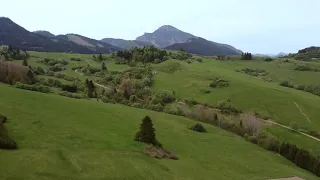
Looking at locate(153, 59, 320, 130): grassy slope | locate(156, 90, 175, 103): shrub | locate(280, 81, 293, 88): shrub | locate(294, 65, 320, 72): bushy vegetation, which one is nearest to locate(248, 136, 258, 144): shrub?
locate(153, 59, 320, 130): grassy slope

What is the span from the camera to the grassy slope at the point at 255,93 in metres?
111

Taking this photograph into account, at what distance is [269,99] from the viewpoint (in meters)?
123

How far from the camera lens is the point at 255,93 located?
422 feet

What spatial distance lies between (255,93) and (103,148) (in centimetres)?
9222

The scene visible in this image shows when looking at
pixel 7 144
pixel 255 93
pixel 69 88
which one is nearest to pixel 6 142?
pixel 7 144

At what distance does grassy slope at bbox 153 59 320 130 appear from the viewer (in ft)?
365

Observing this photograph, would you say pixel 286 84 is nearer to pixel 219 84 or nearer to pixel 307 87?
pixel 307 87

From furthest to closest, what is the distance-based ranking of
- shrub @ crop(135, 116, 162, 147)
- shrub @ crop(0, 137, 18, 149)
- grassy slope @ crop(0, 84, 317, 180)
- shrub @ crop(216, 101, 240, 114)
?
shrub @ crop(216, 101, 240, 114)
shrub @ crop(135, 116, 162, 147)
shrub @ crop(0, 137, 18, 149)
grassy slope @ crop(0, 84, 317, 180)

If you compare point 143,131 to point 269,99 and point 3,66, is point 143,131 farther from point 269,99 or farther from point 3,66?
point 269,99

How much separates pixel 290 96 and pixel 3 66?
93.0m

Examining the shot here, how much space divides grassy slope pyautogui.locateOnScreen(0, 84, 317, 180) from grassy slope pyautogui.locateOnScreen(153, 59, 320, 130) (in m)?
39.5

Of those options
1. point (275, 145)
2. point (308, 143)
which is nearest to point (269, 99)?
point (308, 143)

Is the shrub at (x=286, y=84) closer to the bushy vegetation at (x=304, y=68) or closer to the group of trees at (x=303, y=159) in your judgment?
the bushy vegetation at (x=304, y=68)

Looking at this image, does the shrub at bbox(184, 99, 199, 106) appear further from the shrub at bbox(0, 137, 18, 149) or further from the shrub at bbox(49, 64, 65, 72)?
the shrub at bbox(0, 137, 18, 149)
